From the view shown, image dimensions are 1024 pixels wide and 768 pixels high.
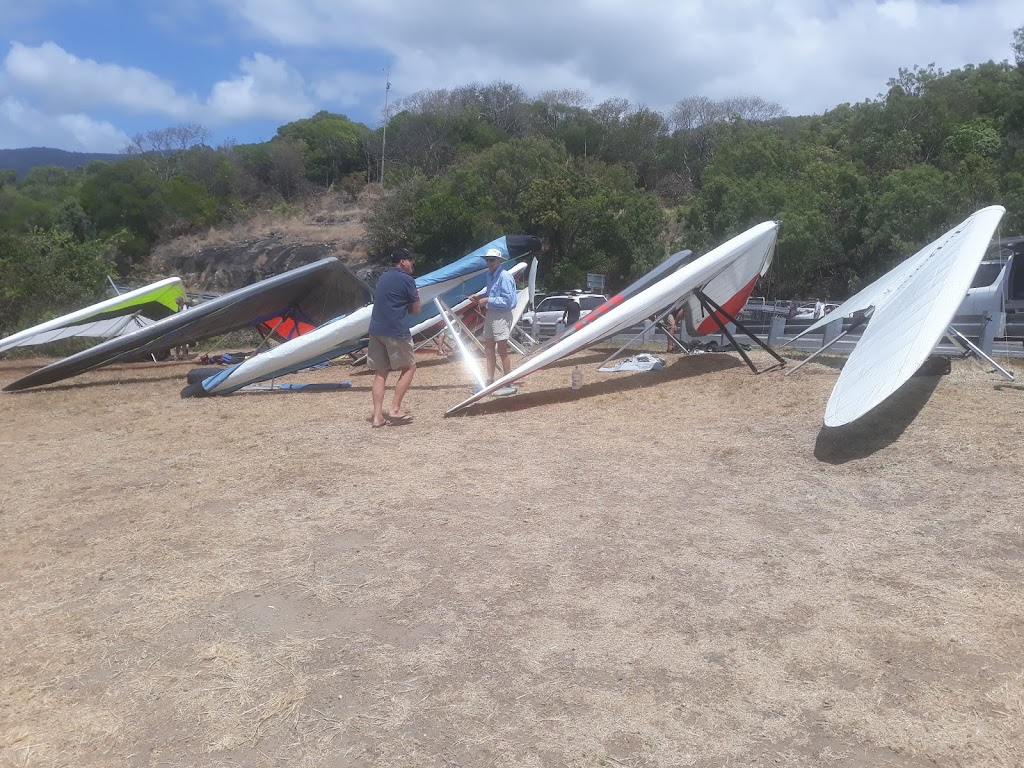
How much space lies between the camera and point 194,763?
8.06ft

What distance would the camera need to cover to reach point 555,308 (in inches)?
876

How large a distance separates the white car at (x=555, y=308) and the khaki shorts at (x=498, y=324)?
960cm

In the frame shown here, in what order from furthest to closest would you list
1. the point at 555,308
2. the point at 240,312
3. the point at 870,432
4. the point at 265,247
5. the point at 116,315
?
1. the point at 265,247
2. the point at 555,308
3. the point at 116,315
4. the point at 240,312
5. the point at 870,432

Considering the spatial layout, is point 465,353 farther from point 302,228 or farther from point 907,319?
point 302,228

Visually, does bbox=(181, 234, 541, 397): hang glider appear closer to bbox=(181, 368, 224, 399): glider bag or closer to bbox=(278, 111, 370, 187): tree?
bbox=(181, 368, 224, 399): glider bag

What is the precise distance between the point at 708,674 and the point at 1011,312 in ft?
43.1

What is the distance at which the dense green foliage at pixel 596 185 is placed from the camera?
29.7 metres

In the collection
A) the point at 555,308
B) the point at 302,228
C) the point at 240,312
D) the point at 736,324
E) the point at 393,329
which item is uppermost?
the point at 302,228

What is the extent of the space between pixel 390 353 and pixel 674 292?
2894 mm

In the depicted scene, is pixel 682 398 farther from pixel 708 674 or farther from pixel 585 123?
pixel 585 123

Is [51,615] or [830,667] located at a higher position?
[51,615]

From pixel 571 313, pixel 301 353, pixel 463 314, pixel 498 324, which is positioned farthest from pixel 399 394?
pixel 571 313

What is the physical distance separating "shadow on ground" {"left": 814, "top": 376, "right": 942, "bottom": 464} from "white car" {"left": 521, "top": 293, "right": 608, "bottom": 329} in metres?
11.9

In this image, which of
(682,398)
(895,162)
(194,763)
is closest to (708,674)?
(194,763)
